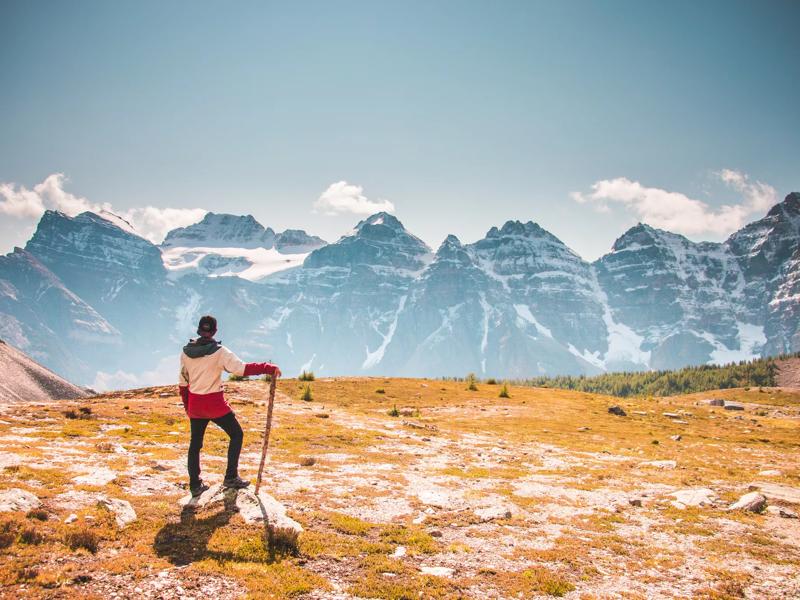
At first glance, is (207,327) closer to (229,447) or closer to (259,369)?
(259,369)

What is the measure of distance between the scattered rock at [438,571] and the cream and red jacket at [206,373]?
23.0ft

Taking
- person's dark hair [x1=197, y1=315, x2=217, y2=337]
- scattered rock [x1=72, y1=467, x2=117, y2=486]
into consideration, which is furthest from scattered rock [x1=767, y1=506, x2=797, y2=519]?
scattered rock [x1=72, y1=467, x2=117, y2=486]

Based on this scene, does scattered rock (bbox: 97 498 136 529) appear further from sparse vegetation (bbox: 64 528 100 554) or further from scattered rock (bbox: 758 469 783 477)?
scattered rock (bbox: 758 469 783 477)

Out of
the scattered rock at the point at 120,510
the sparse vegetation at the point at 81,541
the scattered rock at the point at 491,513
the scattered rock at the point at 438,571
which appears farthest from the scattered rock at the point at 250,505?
the scattered rock at the point at 491,513

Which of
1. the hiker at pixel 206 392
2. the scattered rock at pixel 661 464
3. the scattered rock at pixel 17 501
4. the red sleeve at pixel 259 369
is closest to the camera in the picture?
the scattered rock at pixel 17 501

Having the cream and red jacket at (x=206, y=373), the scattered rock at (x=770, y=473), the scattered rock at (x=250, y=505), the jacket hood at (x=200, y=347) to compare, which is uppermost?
the jacket hood at (x=200, y=347)

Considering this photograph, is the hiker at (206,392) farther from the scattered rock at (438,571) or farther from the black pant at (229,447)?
the scattered rock at (438,571)

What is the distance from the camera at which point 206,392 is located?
1338cm

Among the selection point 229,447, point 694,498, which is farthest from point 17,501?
point 694,498

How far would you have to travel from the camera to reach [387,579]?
9.84 meters

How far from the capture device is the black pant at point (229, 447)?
13.1 metres

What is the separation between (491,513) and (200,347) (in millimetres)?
10279

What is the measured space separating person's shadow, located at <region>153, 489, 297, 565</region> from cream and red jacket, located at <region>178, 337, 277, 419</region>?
8.26 feet

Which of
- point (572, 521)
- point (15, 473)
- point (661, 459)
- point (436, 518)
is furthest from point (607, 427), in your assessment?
point (15, 473)
